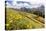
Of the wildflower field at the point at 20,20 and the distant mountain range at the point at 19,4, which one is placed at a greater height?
the distant mountain range at the point at 19,4

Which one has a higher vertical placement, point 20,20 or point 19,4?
point 19,4

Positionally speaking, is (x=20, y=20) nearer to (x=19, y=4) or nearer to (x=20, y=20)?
(x=20, y=20)

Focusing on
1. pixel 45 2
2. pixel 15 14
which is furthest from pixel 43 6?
pixel 15 14

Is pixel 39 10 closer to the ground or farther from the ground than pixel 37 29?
farther from the ground

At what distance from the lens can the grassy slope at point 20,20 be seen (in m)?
1.16

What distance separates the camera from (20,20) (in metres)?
1.18

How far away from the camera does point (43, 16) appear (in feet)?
3.99

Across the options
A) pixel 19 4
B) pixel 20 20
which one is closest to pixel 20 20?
pixel 20 20

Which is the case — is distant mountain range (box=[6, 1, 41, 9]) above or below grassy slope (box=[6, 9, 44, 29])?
above

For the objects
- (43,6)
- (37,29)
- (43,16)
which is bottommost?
(37,29)

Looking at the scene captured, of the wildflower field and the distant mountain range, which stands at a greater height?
the distant mountain range

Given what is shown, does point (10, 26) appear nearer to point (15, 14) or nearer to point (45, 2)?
point (15, 14)

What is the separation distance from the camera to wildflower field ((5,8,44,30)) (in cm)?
116
